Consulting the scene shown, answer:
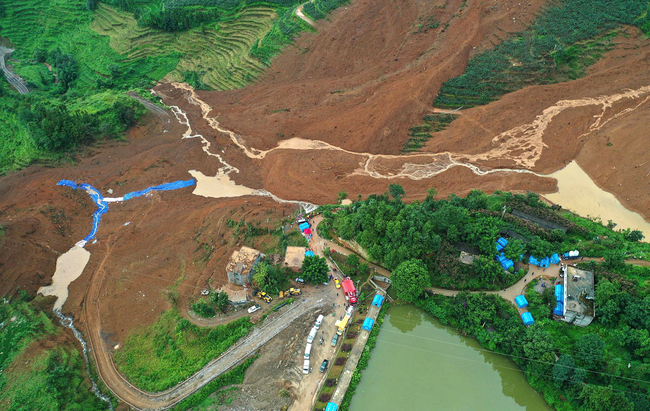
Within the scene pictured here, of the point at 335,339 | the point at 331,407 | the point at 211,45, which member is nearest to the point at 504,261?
the point at 335,339

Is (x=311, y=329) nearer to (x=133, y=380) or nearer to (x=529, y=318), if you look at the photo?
(x=133, y=380)

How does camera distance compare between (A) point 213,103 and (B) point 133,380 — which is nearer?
(B) point 133,380

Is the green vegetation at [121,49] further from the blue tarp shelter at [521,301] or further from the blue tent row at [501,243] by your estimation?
the blue tarp shelter at [521,301]

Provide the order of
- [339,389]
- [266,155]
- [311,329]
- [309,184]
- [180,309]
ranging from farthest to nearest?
[266,155], [309,184], [180,309], [311,329], [339,389]

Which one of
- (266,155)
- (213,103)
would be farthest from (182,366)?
(213,103)

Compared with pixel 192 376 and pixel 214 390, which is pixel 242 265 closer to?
pixel 192 376

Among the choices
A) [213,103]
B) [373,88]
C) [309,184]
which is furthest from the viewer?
[213,103]
